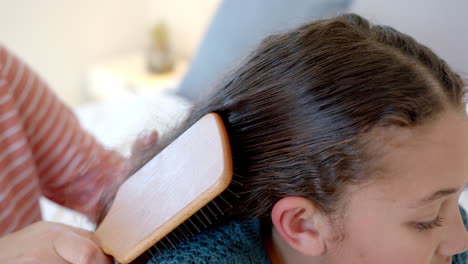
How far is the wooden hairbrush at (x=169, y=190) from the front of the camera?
421 mm

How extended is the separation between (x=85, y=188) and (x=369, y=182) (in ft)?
1.60

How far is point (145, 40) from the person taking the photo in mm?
2182

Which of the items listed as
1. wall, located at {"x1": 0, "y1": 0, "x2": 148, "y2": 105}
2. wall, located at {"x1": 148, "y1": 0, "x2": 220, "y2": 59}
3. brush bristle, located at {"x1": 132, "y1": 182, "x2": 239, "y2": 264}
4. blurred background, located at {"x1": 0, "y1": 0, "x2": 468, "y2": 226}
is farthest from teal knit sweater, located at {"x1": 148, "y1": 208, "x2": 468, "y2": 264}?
wall, located at {"x1": 0, "y1": 0, "x2": 148, "y2": 105}

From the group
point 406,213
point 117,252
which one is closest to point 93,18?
point 117,252

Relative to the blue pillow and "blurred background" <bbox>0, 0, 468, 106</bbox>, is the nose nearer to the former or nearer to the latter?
the blue pillow

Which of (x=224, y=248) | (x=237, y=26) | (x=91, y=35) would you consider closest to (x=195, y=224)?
(x=224, y=248)

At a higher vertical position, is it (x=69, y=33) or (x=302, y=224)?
(x=69, y=33)

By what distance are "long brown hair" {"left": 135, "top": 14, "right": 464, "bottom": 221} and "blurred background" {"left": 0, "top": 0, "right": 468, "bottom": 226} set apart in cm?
25

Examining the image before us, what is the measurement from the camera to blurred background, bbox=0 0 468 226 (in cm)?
73

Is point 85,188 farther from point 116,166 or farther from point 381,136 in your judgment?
point 381,136

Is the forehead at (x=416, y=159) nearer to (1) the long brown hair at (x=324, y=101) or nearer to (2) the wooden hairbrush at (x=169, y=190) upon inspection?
(1) the long brown hair at (x=324, y=101)

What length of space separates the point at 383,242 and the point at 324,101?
155 mm

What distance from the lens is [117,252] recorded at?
47cm

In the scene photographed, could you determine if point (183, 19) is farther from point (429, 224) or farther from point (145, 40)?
point (429, 224)
